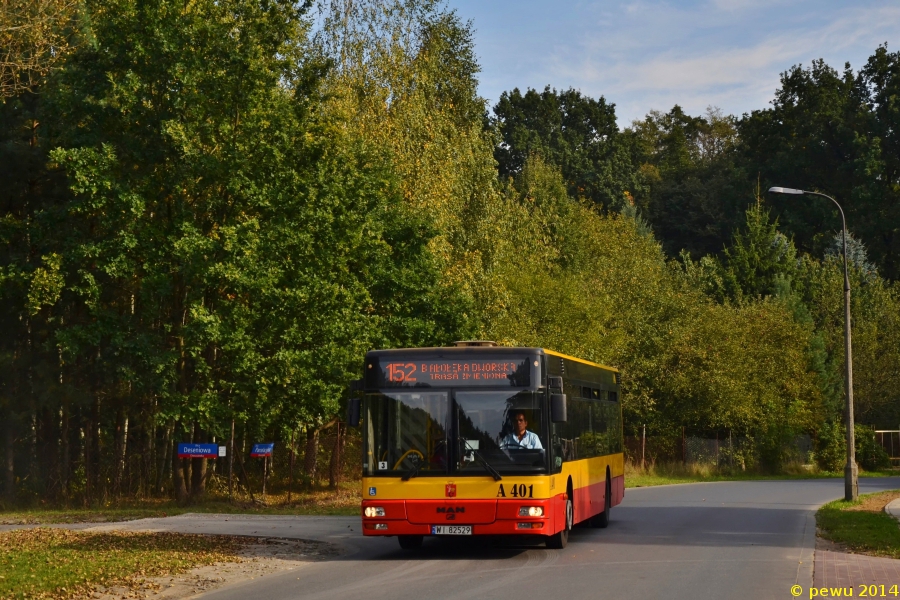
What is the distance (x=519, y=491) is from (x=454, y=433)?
122cm

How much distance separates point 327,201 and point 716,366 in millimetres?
27549

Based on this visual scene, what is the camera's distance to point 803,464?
2201 inches

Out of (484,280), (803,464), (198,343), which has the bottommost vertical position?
(803,464)

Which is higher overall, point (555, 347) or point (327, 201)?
point (327, 201)

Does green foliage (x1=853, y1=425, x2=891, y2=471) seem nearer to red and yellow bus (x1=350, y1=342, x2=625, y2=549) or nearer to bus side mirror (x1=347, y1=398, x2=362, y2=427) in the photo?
red and yellow bus (x1=350, y1=342, x2=625, y2=549)

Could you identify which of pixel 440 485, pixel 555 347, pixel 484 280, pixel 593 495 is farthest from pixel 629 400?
pixel 440 485

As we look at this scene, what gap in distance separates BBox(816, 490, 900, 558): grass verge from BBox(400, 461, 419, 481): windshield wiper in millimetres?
6626

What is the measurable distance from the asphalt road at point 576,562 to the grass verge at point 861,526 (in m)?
0.52

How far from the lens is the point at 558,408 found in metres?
16.7

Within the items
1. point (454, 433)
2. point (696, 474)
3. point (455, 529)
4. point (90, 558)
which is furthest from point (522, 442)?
point (696, 474)

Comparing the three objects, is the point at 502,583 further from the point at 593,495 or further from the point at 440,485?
the point at 593,495

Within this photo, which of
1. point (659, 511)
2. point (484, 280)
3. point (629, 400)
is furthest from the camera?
point (629, 400)

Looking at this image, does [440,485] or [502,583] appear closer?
[502,583]

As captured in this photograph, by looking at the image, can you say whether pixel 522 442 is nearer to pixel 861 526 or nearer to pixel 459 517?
pixel 459 517
